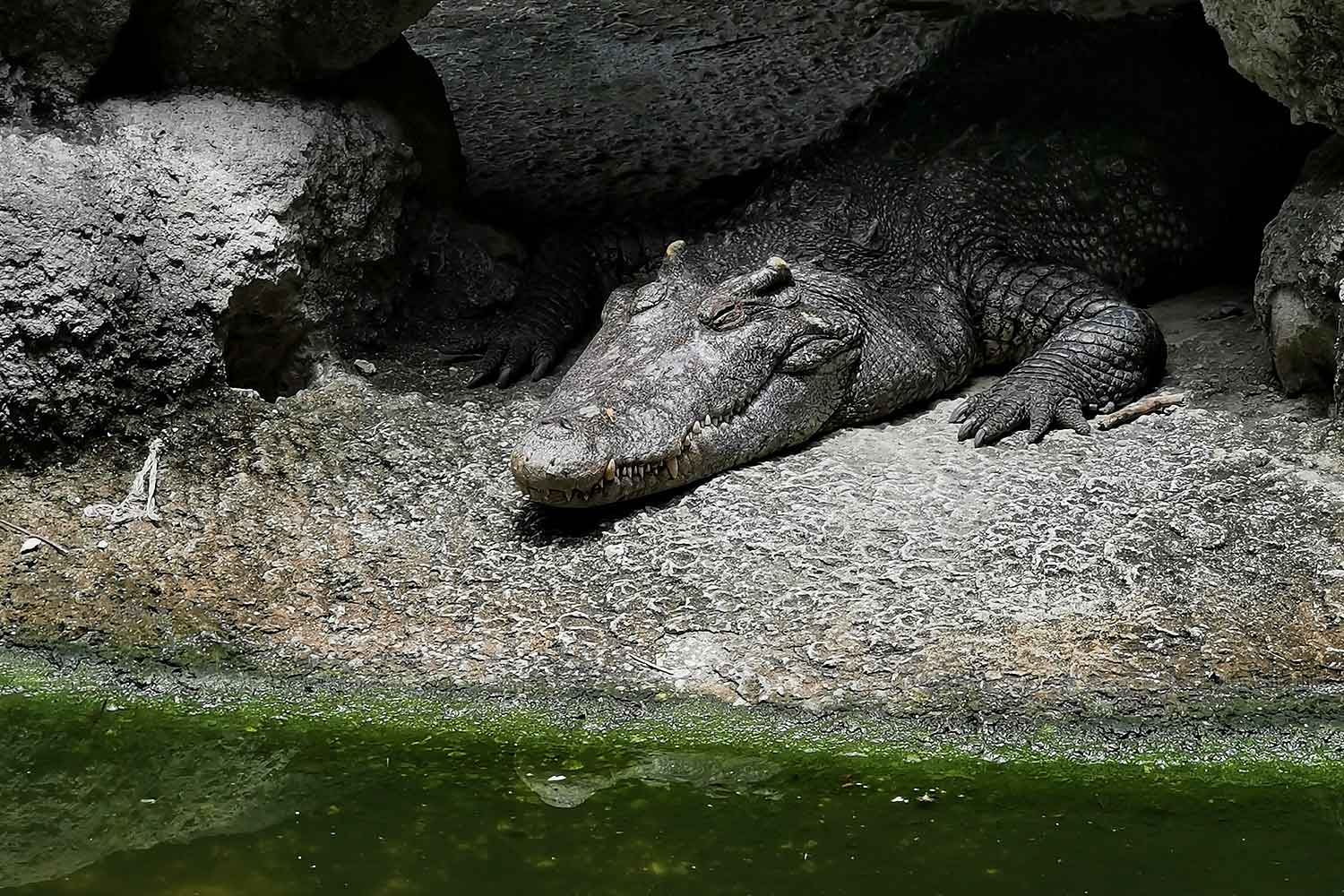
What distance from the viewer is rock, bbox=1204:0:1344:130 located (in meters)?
4.30

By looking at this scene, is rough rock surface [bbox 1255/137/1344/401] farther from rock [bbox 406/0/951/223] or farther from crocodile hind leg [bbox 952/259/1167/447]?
rock [bbox 406/0/951/223]

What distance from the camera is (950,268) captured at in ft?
19.2

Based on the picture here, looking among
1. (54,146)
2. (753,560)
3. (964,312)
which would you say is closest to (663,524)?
(753,560)

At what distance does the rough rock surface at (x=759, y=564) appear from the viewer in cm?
400

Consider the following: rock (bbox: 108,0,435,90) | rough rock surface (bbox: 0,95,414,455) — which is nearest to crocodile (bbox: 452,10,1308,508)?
rough rock surface (bbox: 0,95,414,455)

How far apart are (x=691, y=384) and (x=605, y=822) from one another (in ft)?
5.69

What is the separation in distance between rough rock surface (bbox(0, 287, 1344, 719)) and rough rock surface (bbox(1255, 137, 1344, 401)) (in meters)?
0.12

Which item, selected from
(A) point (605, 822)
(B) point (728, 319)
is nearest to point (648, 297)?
(B) point (728, 319)

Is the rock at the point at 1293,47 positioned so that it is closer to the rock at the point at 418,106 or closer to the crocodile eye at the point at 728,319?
the crocodile eye at the point at 728,319

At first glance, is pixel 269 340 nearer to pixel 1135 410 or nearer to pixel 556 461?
pixel 556 461

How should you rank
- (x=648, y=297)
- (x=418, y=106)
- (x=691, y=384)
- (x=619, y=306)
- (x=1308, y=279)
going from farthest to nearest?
(x=418, y=106), (x=619, y=306), (x=648, y=297), (x=691, y=384), (x=1308, y=279)

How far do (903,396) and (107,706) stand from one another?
8.60 feet

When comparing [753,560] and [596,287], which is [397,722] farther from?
[596,287]

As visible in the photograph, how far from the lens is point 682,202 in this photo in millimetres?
6816
